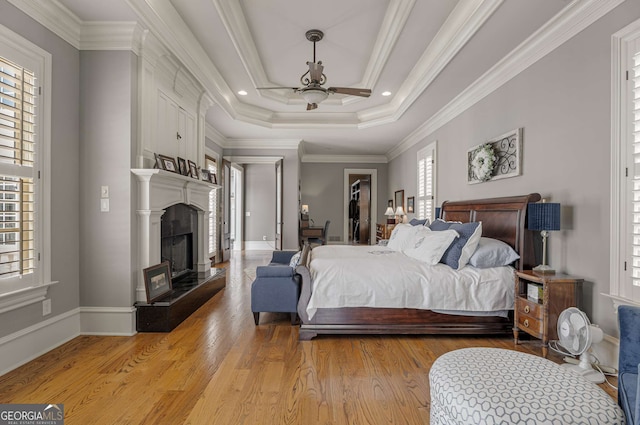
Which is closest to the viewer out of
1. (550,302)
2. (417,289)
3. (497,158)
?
(550,302)

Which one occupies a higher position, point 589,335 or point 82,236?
point 82,236

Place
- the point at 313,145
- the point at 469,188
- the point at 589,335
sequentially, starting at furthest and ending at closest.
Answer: the point at 313,145 < the point at 469,188 < the point at 589,335

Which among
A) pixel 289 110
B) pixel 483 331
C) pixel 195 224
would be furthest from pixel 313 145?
pixel 483 331

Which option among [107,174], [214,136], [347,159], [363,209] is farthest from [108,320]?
[363,209]

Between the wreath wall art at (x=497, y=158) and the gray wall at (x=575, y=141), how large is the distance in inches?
3.0

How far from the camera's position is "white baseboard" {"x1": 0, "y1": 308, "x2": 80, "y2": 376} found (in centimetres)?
231

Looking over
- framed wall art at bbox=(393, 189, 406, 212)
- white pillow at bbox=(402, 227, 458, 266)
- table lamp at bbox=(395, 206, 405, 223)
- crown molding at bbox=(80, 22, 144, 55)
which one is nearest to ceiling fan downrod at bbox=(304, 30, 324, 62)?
crown molding at bbox=(80, 22, 144, 55)

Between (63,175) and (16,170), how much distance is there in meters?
0.46

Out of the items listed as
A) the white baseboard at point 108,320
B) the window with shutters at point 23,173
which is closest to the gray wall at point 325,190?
the white baseboard at point 108,320

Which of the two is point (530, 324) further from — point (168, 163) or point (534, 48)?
point (168, 163)

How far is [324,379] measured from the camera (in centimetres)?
226

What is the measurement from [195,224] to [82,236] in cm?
168

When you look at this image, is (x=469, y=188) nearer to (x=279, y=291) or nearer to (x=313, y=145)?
(x=279, y=291)

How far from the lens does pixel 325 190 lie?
31.6 feet
